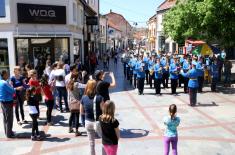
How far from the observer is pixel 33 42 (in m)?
18.5

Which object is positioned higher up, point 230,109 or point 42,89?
point 42,89

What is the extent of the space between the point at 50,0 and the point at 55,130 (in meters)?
10.7

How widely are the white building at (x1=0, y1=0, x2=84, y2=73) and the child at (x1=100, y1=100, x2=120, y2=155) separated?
12.0 metres

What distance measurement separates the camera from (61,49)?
19578mm

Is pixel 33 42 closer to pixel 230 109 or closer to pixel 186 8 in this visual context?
pixel 186 8

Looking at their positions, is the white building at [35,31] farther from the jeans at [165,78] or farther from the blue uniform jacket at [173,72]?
the blue uniform jacket at [173,72]

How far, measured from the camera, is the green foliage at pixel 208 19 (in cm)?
1568

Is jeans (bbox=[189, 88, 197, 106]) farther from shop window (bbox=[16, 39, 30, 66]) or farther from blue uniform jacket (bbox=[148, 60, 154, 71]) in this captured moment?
shop window (bbox=[16, 39, 30, 66])

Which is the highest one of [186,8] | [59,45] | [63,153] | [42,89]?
[186,8]

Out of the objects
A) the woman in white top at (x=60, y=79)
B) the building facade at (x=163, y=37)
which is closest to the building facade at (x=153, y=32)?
the building facade at (x=163, y=37)

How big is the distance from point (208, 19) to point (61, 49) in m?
8.76

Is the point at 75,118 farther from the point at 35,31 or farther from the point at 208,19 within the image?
the point at 35,31

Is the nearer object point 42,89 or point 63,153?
point 63,153

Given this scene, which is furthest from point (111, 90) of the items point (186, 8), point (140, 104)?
point (186, 8)
